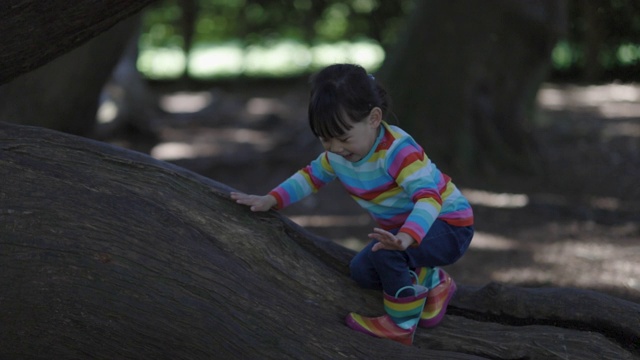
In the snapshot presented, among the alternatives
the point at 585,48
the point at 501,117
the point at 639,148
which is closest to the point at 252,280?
the point at 501,117

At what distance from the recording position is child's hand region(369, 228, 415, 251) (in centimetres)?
297

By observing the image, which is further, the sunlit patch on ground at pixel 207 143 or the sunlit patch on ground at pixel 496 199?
the sunlit patch on ground at pixel 207 143

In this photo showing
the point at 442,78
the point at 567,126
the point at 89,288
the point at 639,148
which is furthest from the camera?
the point at 567,126

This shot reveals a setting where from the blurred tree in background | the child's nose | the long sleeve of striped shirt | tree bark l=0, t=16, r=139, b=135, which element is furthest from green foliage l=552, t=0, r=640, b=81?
the child's nose

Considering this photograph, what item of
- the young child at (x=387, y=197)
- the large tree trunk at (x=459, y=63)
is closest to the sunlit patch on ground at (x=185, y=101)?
the large tree trunk at (x=459, y=63)

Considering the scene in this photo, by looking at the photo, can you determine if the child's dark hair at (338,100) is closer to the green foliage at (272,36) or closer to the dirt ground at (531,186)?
the dirt ground at (531,186)

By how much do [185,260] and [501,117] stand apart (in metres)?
6.56

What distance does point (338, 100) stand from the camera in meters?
3.12

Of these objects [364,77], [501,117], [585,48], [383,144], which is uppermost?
[585,48]

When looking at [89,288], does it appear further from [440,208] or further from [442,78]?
[442,78]

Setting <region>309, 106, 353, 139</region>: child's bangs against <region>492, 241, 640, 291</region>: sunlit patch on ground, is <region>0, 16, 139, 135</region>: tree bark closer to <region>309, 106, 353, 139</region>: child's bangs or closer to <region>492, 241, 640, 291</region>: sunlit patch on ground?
<region>492, 241, 640, 291</region>: sunlit patch on ground

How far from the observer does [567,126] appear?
11.8m

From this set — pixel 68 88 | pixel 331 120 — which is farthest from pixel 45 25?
pixel 68 88

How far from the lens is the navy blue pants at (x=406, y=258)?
3207mm
